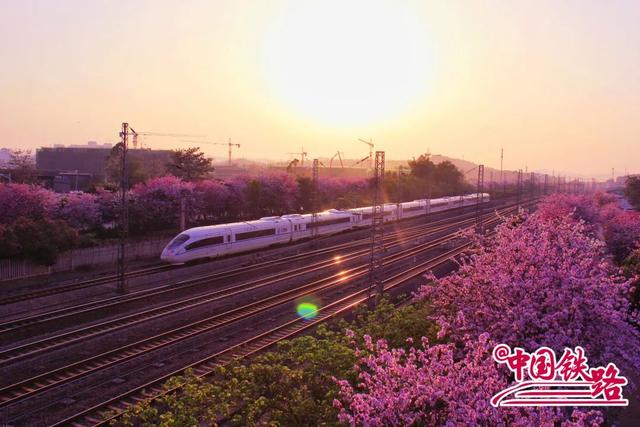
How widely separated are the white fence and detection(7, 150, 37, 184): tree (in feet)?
61.8

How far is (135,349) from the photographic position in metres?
18.8

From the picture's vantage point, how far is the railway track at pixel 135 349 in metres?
15.2

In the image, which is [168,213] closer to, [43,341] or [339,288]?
[339,288]

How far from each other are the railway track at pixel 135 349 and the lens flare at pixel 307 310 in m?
1.06

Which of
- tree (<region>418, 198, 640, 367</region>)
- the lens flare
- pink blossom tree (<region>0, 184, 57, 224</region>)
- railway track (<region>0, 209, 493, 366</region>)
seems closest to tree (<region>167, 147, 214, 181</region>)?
pink blossom tree (<region>0, 184, 57, 224</region>)

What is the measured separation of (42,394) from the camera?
14898 millimetres

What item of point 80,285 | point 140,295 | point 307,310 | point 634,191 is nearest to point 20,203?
point 80,285

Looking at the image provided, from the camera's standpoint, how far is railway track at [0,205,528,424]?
15.2 m

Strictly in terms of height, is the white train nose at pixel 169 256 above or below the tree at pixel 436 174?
below

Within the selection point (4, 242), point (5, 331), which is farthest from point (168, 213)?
point (5, 331)

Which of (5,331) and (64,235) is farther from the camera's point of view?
(64,235)

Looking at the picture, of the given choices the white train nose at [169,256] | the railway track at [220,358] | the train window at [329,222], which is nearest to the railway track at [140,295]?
the white train nose at [169,256]

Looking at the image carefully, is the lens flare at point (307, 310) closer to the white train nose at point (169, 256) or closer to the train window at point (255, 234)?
the white train nose at point (169, 256)

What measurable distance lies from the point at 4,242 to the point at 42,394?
641 inches
